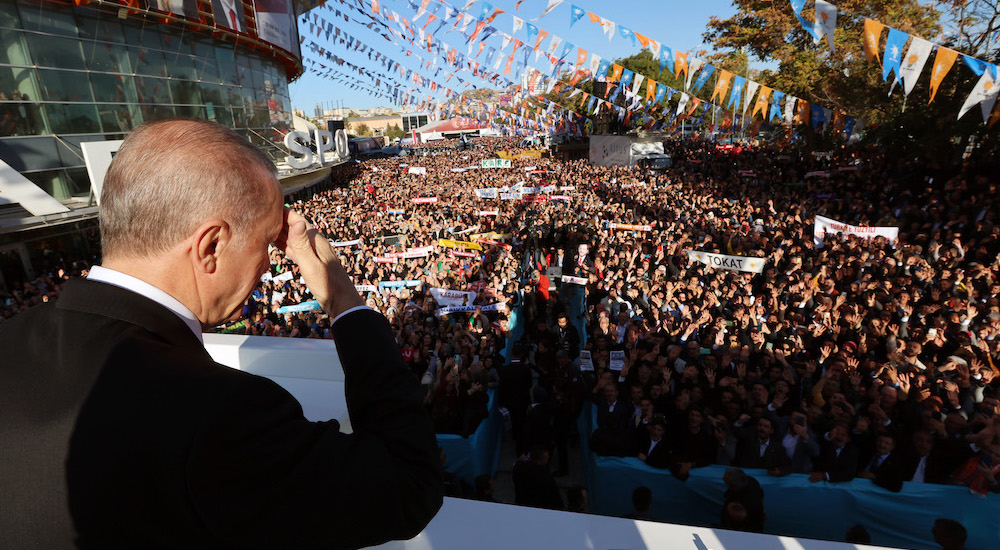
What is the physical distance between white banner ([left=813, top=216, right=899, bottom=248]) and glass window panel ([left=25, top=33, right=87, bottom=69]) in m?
22.5

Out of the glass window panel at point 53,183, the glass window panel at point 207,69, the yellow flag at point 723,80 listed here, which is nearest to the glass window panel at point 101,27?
the glass window panel at point 207,69

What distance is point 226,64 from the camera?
2377 centimetres

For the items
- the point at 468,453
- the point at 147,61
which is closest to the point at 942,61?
the point at 468,453

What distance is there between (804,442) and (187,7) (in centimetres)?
2409

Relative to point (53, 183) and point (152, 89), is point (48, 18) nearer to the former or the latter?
point (152, 89)

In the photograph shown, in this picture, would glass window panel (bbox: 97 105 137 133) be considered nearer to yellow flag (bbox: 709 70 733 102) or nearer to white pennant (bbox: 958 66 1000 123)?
yellow flag (bbox: 709 70 733 102)

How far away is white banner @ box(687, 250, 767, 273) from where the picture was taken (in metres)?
10.0

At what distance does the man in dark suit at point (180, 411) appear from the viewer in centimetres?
72

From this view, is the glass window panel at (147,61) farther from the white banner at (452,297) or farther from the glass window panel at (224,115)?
the white banner at (452,297)

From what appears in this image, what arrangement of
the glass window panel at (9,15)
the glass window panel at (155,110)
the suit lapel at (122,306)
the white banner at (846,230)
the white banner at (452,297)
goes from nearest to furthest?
the suit lapel at (122,306) < the white banner at (452,297) < the white banner at (846,230) < the glass window panel at (9,15) < the glass window panel at (155,110)

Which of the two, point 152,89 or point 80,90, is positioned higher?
point 152,89

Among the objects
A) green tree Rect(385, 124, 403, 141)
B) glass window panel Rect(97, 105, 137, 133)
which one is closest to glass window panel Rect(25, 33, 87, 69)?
glass window panel Rect(97, 105, 137, 133)

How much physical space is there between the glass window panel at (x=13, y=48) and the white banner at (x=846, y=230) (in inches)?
881

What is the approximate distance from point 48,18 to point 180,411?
70.1ft
